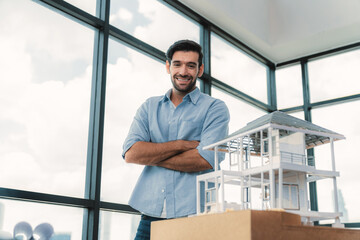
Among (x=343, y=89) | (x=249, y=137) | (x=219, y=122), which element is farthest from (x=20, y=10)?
(x=343, y=89)

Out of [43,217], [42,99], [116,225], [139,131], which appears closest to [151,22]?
[42,99]

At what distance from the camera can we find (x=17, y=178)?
2713 mm

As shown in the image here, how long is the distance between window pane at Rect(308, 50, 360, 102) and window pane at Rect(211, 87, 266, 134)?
2.67 feet

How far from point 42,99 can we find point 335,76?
357cm

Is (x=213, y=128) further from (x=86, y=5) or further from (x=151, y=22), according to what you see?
(x=151, y=22)

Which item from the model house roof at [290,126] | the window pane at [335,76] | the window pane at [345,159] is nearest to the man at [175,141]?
the model house roof at [290,126]

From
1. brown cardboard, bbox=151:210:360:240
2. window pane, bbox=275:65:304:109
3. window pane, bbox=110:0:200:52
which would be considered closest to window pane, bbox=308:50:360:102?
window pane, bbox=275:65:304:109

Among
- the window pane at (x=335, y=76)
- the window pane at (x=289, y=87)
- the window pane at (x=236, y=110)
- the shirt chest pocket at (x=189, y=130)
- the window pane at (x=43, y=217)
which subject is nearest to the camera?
the shirt chest pocket at (x=189, y=130)

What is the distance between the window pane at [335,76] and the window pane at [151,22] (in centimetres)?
175

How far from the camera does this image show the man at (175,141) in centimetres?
194

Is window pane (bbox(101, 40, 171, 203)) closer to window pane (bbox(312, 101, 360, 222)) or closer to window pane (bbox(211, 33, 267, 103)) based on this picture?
window pane (bbox(211, 33, 267, 103))

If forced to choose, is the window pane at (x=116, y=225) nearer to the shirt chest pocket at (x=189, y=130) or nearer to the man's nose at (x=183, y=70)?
the shirt chest pocket at (x=189, y=130)

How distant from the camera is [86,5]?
3.40 m

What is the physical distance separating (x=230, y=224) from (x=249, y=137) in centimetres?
47
